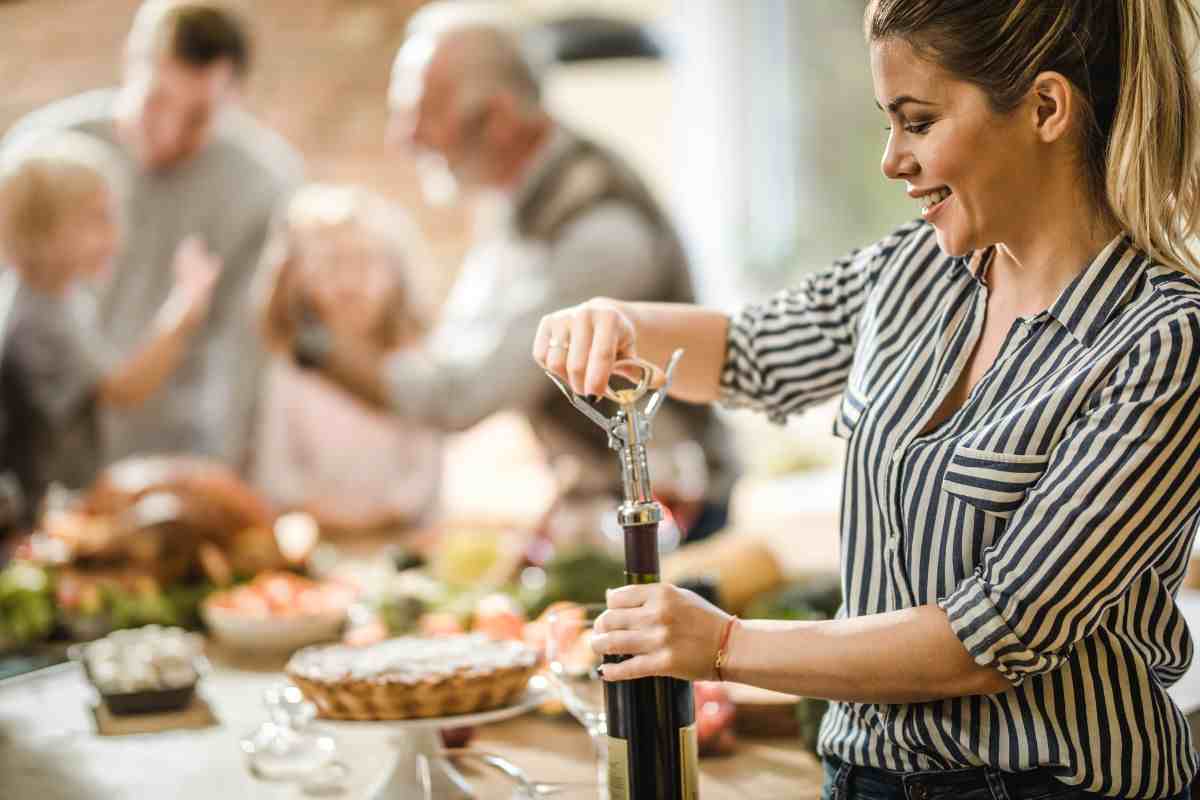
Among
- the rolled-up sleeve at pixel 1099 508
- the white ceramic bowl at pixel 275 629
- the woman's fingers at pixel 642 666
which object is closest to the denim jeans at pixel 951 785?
the rolled-up sleeve at pixel 1099 508

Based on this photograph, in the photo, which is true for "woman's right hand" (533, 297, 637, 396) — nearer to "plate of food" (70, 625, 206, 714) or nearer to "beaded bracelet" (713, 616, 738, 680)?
"beaded bracelet" (713, 616, 738, 680)

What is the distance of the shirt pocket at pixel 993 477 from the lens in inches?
37.5

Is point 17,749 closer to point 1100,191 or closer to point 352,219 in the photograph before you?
point 1100,191

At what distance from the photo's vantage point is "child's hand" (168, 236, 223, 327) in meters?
3.69

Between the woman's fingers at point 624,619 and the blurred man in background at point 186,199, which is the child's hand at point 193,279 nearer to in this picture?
the blurred man in background at point 186,199

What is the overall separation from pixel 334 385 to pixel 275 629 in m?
1.87

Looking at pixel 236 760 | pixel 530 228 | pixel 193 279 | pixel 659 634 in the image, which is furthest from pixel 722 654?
pixel 193 279

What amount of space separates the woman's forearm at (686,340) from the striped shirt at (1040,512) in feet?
0.57

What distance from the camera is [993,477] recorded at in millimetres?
964

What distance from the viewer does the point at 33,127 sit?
3.55m

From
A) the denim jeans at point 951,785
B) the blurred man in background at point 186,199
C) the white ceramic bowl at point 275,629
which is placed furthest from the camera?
the blurred man in background at point 186,199

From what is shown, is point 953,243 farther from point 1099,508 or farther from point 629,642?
point 629,642

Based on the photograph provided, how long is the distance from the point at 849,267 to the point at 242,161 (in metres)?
2.83

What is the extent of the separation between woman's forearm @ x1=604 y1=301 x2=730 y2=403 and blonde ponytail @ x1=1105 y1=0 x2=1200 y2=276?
1.37 ft
